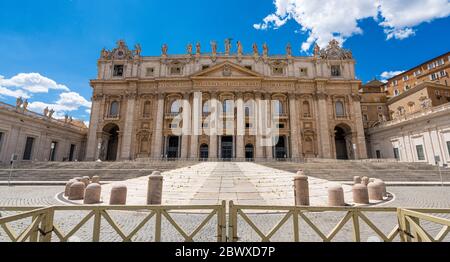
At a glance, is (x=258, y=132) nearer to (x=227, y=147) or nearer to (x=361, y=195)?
(x=227, y=147)

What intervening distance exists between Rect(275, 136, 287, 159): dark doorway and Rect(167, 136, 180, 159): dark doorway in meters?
16.6

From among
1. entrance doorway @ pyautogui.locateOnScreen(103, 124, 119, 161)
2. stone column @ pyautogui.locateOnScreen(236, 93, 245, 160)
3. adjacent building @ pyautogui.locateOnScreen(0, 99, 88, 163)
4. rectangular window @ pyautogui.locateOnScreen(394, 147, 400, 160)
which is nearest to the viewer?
adjacent building @ pyautogui.locateOnScreen(0, 99, 88, 163)

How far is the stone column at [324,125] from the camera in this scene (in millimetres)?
32800

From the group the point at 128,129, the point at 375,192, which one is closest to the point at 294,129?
the point at 375,192

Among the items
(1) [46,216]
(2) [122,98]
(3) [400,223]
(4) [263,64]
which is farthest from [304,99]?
(1) [46,216]

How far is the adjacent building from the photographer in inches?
990

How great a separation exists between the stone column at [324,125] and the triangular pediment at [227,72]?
1118 centimetres

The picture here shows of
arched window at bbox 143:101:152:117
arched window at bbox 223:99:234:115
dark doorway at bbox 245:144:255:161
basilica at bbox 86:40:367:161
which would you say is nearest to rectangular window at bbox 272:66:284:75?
basilica at bbox 86:40:367:161

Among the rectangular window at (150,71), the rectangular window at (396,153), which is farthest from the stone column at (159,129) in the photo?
the rectangular window at (396,153)

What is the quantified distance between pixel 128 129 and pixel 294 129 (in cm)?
2724

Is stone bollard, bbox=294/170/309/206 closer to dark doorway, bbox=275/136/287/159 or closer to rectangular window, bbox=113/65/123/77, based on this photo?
dark doorway, bbox=275/136/287/159

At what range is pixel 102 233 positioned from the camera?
5.18 metres
